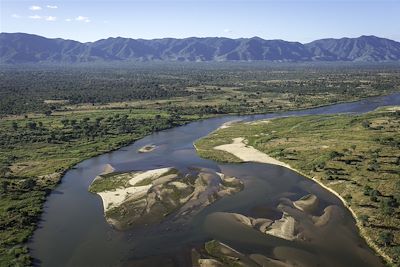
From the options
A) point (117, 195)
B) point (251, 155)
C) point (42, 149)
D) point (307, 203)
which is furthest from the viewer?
point (42, 149)

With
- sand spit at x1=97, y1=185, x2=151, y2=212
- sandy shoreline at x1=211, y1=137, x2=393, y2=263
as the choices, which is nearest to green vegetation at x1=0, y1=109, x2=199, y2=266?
sand spit at x1=97, y1=185, x2=151, y2=212

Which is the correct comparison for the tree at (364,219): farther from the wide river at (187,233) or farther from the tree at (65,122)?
the tree at (65,122)

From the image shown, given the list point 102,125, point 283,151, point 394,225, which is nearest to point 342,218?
point 394,225

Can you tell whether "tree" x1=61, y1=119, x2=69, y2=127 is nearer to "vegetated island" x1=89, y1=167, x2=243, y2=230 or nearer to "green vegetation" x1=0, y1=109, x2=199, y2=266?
"green vegetation" x1=0, y1=109, x2=199, y2=266

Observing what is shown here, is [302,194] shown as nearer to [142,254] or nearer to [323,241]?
[323,241]

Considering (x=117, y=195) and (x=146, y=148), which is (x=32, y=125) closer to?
(x=146, y=148)

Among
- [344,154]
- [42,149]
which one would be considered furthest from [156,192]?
[42,149]
